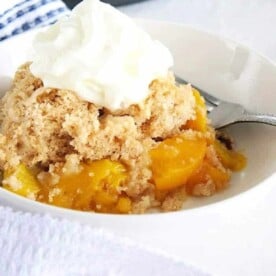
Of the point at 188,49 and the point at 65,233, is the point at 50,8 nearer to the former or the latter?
the point at 188,49

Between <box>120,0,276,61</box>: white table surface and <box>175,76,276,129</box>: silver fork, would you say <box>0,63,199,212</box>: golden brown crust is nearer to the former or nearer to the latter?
<box>175,76,276,129</box>: silver fork

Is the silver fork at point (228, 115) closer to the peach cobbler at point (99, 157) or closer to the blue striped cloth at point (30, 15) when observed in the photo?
the peach cobbler at point (99, 157)

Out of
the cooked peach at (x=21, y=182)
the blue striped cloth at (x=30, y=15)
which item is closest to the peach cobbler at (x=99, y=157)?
the cooked peach at (x=21, y=182)

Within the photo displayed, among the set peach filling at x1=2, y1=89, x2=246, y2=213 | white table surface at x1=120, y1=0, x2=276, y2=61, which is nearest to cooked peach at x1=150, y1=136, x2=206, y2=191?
peach filling at x1=2, y1=89, x2=246, y2=213

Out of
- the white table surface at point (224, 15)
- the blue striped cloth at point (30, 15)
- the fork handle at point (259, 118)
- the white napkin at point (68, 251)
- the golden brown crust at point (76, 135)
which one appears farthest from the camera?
the white table surface at point (224, 15)

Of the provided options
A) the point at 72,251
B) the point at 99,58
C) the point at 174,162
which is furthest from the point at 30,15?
the point at 72,251

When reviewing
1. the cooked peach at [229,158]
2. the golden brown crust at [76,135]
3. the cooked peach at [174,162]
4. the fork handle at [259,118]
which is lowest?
the cooked peach at [229,158]

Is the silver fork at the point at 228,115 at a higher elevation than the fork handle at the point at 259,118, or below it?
below

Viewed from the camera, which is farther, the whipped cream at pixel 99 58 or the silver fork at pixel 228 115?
the silver fork at pixel 228 115
